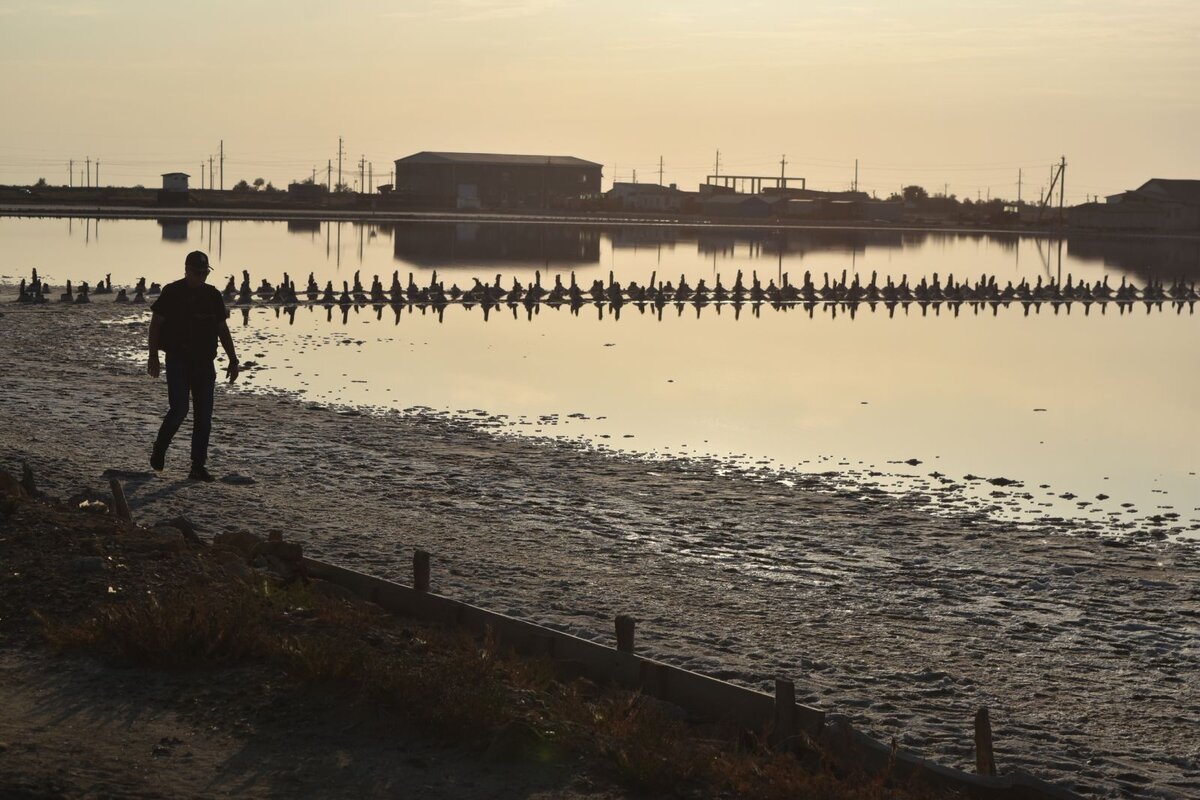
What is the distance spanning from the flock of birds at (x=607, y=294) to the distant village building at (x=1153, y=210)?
81.7 meters

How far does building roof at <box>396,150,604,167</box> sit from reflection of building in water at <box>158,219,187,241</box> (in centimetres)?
3852

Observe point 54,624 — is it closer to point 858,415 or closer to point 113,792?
point 113,792

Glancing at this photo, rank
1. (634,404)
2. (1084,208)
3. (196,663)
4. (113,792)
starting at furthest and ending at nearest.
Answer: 1. (1084,208)
2. (634,404)
3. (196,663)
4. (113,792)

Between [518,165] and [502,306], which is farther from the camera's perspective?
[518,165]

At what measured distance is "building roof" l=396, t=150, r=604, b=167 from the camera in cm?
14525

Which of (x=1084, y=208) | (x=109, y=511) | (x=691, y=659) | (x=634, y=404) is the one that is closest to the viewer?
(x=691, y=659)

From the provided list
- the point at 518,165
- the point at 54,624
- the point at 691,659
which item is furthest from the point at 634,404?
the point at 518,165

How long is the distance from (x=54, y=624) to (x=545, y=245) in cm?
8050

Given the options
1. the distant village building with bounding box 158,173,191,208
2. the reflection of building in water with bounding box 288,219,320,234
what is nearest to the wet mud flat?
the reflection of building in water with bounding box 288,219,320,234

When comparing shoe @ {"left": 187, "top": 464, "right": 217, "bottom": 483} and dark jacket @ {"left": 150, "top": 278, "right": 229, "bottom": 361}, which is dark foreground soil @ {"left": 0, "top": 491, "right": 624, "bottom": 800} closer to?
dark jacket @ {"left": 150, "top": 278, "right": 229, "bottom": 361}

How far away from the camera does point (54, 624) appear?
904 cm

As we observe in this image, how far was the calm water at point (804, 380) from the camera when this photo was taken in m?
20.2

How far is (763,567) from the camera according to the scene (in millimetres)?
13094

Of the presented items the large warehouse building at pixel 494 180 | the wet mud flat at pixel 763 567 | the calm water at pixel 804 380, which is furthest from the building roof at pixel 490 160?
the wet mud flat at pixel 763 567
